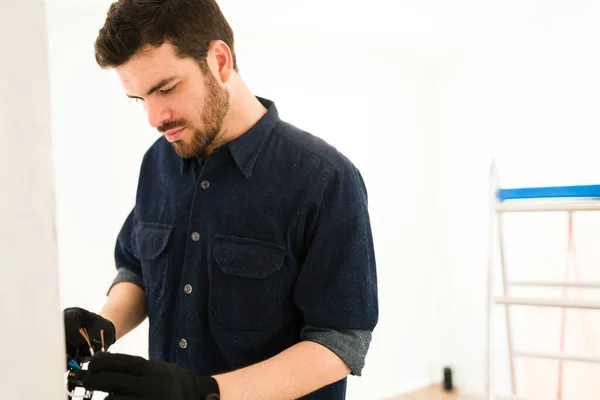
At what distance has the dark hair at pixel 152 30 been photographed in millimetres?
904

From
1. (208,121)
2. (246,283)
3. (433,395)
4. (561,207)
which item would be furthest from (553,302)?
(433,395)

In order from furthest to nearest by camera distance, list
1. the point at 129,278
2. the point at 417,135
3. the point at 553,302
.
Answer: the point at 417,135 < the point at 553,302 < the point at 129,278

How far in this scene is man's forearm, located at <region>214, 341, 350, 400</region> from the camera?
0.77 meters

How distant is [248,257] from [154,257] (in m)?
0.22

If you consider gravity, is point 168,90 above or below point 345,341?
above

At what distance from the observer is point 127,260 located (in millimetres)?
1220

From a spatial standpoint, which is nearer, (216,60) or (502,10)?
(216,60)

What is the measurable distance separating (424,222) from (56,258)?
10.1 feet

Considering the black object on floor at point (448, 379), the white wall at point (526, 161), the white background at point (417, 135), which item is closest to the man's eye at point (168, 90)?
the white background at point (417, 135)

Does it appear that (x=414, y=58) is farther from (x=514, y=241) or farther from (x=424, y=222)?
(x=514, y=241)

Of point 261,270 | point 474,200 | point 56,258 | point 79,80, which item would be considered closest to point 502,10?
point 474,200

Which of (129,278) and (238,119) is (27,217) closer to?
(238,119)

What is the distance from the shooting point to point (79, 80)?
2.13 m

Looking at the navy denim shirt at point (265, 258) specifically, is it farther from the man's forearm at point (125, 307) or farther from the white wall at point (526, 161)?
the white wall at point (526, 161)
